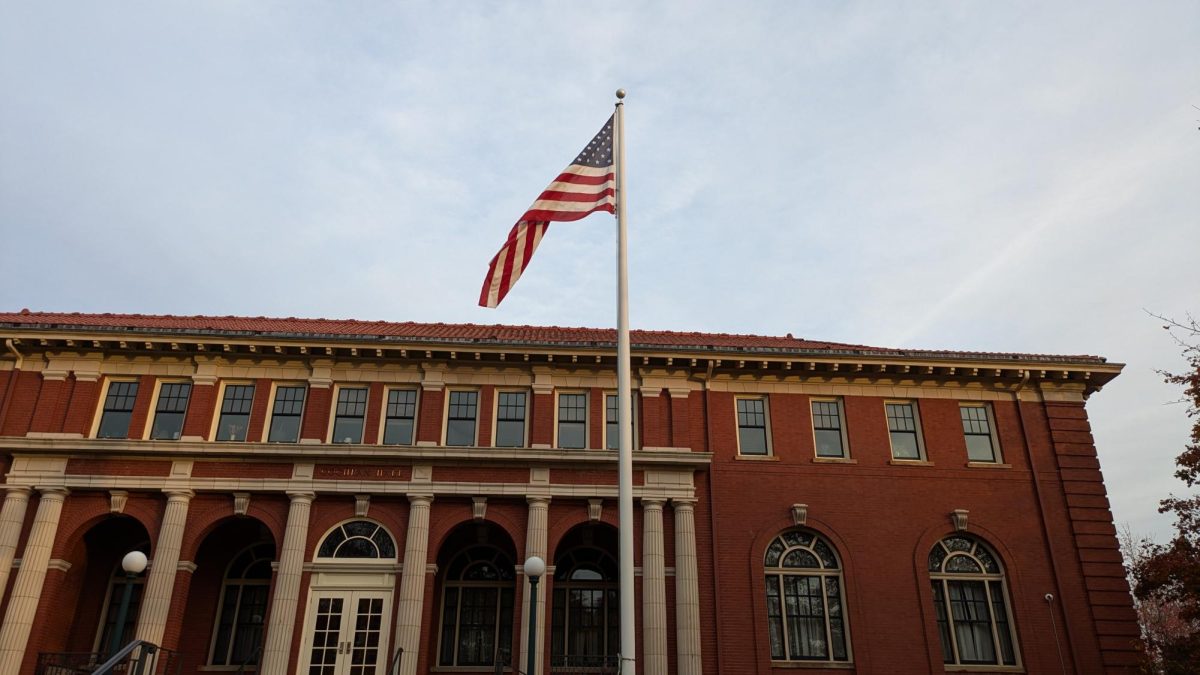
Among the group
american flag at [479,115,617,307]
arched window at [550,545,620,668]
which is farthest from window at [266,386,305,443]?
american flag at [479,115,617,307]

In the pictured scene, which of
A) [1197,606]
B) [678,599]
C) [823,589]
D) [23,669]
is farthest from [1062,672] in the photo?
[23,669]

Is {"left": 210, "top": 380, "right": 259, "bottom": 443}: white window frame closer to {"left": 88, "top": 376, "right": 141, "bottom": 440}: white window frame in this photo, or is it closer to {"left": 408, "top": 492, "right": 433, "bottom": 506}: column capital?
{"left": 88, "top": 376, "right": 141, "bottom": 440}: white window frame

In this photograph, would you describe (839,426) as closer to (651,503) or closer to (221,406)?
(651,503)

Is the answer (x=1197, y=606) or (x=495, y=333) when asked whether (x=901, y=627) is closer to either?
(x=1197, y=606)

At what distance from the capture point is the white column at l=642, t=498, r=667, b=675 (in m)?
20.9

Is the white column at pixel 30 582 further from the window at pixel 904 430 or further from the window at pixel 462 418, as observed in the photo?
the window at pixel 904 430

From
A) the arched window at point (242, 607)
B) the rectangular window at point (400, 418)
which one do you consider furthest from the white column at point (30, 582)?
the rectangular window at point (400, 418)

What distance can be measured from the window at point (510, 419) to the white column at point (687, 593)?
467 cm

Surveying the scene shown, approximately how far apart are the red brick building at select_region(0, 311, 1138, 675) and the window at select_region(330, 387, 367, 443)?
80mm

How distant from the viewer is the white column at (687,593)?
21.0 meters

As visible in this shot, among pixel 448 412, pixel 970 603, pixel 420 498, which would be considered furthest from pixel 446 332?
pixel 970 603

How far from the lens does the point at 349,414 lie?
23719mm

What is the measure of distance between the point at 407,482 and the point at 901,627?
1340 centimetres

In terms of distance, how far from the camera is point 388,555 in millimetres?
22234
